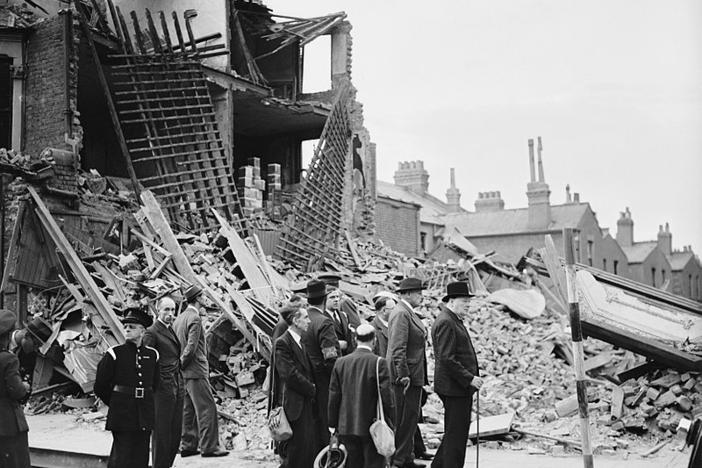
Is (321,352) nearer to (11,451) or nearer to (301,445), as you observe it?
(301,445)

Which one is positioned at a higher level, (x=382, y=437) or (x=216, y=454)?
(x=382, y=437)

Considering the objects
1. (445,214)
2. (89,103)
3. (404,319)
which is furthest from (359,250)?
(445,214)

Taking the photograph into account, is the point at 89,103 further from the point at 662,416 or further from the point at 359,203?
the point at 662,416

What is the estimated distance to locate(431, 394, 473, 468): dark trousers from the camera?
21.7ft

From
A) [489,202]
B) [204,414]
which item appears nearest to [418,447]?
[204,414]

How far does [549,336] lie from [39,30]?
1226 centimetres

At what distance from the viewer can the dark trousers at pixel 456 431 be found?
21.7 ft

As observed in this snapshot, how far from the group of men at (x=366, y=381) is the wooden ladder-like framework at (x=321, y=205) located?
9677 millimetres

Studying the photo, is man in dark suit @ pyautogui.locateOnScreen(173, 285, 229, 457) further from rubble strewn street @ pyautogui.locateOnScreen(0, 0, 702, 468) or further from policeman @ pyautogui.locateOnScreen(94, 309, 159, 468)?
policeman @ pyautogui.locateOnScreen(94, 309, 159, 468)

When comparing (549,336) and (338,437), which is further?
(549,336)

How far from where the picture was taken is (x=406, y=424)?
736 cm

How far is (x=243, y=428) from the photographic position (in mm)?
9258

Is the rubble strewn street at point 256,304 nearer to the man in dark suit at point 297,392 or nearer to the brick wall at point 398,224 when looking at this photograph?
the man in dark suit at point 297,392

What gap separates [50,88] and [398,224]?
24.1 metres
